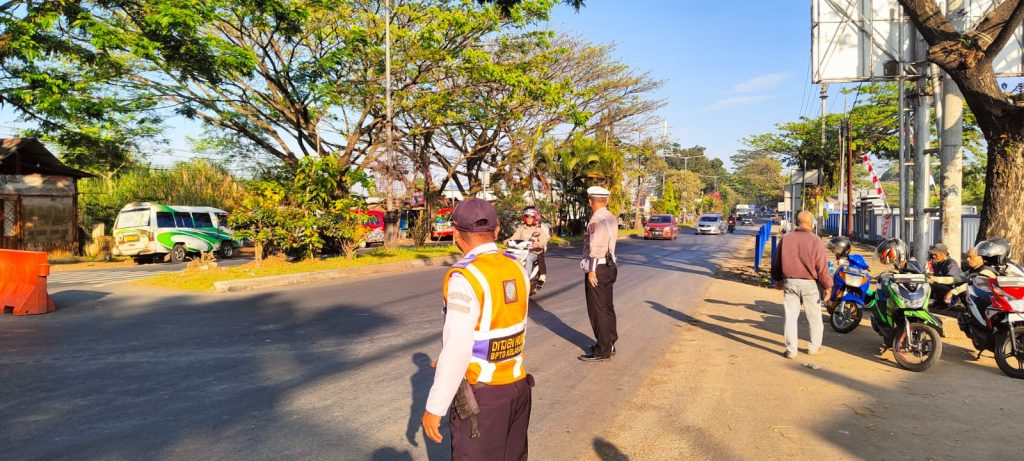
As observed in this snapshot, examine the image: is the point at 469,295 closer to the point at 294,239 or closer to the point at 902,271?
the point at 902,271

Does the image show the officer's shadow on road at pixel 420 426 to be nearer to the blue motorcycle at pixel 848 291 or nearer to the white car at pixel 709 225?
the blue motorcycle at pixel 848 291

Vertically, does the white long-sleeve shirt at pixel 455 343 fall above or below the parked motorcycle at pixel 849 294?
above

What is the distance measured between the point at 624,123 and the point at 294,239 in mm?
24847

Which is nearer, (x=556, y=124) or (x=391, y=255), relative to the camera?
(x=391, y=255)

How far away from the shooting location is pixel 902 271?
7.05 m

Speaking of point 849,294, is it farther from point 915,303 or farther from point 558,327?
point 558,327

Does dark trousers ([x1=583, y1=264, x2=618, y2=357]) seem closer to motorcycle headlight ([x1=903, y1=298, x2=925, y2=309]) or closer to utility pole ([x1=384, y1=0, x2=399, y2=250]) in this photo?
motorcycle headlight ([x1=903, y1=298, x2=925, y2=309])

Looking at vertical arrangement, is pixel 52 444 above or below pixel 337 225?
below

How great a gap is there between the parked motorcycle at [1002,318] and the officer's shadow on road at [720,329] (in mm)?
1968

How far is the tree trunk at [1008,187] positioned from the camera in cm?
823

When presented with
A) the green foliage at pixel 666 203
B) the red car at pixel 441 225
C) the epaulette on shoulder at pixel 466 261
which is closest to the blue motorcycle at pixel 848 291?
the epaulette on shoulder at pixel 466 261

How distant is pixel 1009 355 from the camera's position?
582 cm

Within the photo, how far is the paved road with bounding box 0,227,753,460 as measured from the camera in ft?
13.2

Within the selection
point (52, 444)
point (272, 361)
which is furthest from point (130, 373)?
point (52, 444)
